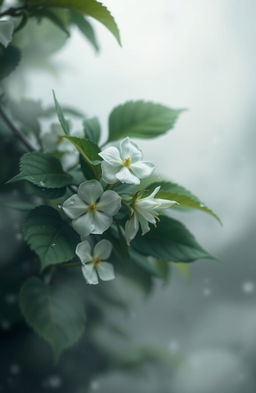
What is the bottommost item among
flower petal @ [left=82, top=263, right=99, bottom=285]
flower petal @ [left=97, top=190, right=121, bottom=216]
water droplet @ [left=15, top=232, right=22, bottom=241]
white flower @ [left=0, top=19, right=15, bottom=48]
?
water droplet @ [left=15, top=232, right=22, bottom=241]

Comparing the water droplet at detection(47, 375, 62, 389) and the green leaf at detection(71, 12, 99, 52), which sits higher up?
the green leaf at detection(71, 12, 99, 52)

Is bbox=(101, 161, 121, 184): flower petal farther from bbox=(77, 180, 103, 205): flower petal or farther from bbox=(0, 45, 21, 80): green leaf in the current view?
bbox=(0, 45, 21, 80): green leaf

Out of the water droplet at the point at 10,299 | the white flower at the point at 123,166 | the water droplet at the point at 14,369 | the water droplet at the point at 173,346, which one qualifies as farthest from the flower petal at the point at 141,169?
the water droplet at the point at 173,346

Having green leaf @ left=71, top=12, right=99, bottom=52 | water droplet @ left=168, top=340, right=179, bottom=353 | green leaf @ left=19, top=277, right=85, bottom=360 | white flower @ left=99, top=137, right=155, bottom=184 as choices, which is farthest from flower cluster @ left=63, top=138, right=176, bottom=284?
water droplet @ left=168, top=340, right=179, bottom=353

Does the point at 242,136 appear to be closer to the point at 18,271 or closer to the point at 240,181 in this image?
the point at 240,181

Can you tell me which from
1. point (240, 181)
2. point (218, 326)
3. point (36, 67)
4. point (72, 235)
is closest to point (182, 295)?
point (218, 326)

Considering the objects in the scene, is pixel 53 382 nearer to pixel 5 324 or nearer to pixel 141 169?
pixel 5 324

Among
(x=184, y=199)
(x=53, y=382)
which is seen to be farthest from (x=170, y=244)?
(x=53, y=382)

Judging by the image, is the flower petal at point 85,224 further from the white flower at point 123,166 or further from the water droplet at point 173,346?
the water droplet at point 173,346
